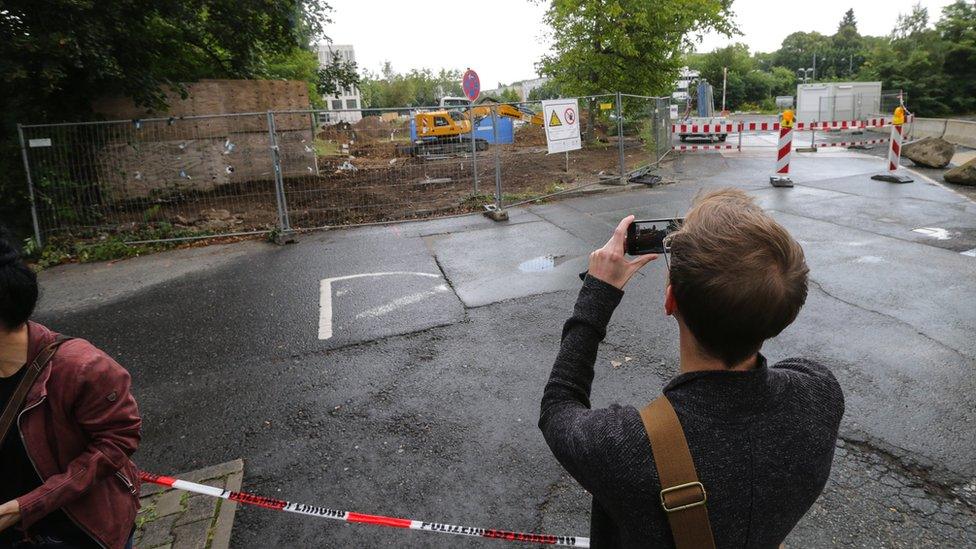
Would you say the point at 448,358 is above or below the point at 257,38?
below

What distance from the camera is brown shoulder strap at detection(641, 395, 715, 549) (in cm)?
110

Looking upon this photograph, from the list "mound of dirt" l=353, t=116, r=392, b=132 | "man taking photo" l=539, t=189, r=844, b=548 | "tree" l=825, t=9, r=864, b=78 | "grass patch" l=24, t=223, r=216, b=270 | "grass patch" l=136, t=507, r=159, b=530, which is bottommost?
"grass patch" l=136, t=507, r=159, b=530

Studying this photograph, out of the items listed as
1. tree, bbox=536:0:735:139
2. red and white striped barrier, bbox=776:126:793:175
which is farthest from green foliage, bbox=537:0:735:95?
red and white striped barrier, bbox=776:126:793:175

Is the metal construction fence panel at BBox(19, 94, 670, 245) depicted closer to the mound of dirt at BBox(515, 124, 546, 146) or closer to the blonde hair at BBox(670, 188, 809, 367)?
the blonde hair at BBox(670, 188, 809, 367)

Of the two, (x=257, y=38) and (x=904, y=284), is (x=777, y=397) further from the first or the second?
(x=257, y=38)

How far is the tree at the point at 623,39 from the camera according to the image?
2011 cm

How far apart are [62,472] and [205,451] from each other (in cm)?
210

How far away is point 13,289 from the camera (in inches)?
75.6

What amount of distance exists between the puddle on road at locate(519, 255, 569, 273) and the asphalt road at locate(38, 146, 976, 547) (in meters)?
0.04

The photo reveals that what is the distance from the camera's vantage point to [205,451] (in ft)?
12.8

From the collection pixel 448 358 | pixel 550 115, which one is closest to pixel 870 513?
pixel 448 358

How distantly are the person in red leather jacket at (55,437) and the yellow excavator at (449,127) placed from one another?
27.5ft

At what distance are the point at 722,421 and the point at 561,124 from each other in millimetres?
10891

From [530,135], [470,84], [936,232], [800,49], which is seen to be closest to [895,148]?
[936,232]
